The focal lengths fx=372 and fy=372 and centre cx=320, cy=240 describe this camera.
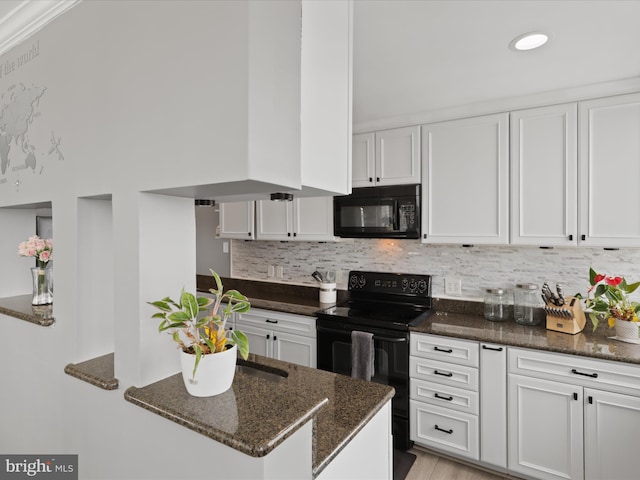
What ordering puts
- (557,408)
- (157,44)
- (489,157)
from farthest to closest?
(489,157), (557,408), (157,44)

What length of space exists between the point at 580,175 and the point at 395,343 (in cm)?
157

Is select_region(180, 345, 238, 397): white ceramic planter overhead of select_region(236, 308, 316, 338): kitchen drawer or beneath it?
overhead

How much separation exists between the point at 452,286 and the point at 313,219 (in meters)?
1.29

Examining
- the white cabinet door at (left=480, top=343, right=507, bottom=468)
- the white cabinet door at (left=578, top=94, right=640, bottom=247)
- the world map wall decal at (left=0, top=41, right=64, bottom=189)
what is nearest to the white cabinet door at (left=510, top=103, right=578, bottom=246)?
the white cabinet door at (left=578, top=94, right=640, bottom=247)

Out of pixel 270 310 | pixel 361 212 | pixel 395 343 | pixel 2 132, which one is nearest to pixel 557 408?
pixel 395 343

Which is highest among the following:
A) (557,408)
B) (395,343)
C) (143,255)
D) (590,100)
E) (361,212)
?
(590,100)

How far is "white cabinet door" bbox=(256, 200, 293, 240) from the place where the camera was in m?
3.45

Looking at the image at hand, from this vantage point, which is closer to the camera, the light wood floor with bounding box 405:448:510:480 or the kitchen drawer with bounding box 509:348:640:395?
the kitchen drawer with bounding box 509:348:640:395

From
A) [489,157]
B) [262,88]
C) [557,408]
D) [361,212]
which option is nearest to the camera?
[262,88]

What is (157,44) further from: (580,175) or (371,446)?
(580,175)

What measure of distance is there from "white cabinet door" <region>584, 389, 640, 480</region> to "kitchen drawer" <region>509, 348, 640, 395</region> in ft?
0.17

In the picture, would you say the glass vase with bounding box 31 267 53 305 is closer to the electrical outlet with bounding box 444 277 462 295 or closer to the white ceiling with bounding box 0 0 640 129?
the white ceiling with bounding box 0 0 640 129

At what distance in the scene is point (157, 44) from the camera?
41.9 inches

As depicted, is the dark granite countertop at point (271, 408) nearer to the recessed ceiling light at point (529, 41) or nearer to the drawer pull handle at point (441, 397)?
the drawer pull handle at point (441, 397)
